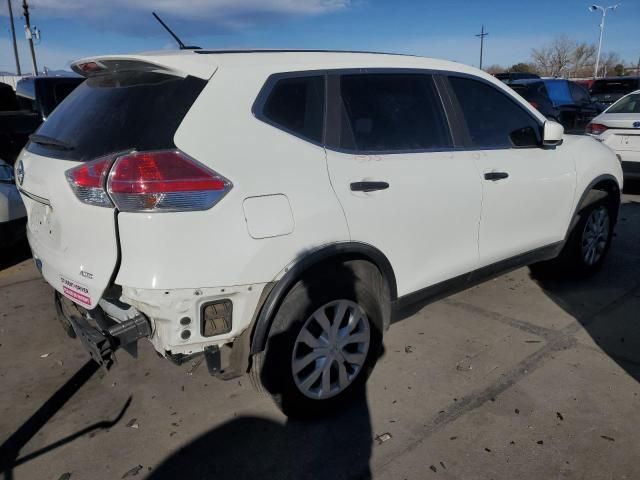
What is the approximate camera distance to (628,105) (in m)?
8.43

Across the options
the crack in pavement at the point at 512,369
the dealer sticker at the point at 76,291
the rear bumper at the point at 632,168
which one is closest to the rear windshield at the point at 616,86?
the rear bumper at the point at 632,168

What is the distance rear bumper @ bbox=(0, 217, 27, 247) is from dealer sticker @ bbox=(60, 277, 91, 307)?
9.02 ft

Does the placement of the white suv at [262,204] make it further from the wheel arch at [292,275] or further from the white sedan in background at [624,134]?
the white sedan in background at [624,134]

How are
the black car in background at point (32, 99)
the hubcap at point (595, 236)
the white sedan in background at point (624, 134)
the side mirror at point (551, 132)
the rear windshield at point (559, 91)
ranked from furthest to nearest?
the rear windshield at point (559, 91) < the white sedan in background at point (624, 134) < the black car in background at point (32, 99) < the hubcap at point (595, 236) < the side mirror at point (551, 132)

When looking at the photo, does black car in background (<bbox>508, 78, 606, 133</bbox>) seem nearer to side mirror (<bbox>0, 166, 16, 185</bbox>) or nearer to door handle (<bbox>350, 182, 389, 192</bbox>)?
door handle (<bbox>350, 182, 389, 192</bbox>)

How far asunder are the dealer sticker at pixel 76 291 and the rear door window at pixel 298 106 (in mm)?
1132

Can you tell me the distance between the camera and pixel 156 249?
7.13ft

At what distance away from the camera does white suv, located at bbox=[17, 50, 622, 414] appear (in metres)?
2.22

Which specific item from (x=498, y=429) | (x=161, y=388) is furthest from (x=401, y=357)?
(x=161, y=388)

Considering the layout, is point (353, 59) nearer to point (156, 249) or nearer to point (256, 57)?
point (256, 57)

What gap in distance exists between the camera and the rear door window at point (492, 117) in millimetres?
3469

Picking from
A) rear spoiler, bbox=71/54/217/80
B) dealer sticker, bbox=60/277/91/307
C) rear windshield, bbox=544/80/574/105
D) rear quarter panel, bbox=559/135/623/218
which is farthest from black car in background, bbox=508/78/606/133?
dealer sticker, bbox=60/277/91/307

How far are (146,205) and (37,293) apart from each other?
3.14m

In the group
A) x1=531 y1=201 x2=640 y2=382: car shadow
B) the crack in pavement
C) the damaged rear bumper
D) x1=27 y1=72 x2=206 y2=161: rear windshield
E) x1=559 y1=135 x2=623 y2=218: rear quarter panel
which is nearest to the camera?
x1=27 y1=72 x2=206 y2=161: rear windshield
